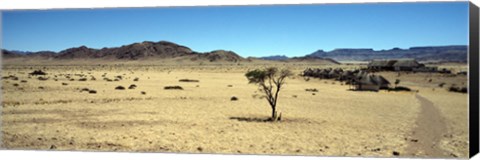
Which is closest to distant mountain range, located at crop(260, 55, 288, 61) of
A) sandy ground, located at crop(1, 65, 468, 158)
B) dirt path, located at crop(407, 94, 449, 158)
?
sandy ground, located at crop(1, 65, 468, 158)

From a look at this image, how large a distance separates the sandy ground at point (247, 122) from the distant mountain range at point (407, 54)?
1.45 feet

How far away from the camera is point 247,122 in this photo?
39.2 ft

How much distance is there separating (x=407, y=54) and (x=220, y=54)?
3.89 meters

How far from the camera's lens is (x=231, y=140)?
34.6 feet

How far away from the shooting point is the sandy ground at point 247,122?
32.3ft

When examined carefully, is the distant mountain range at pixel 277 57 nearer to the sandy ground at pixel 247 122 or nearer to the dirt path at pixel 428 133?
the sandy ground at pixel 247 122

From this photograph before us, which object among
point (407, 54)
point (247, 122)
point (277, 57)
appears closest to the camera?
point (407, 54)

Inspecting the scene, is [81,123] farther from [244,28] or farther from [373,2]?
[373,2]

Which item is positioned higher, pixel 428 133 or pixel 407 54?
pixel 407 54

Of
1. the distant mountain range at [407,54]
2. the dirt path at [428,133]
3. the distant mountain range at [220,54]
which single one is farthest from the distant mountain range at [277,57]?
the dirt path at [428,133]

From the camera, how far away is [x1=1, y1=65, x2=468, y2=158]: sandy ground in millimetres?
9844

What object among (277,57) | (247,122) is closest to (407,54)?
(277,57)

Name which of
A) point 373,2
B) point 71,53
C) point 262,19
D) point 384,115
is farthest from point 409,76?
point 71,53

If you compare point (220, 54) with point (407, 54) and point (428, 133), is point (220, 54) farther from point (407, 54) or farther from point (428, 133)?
point (428, 133)
